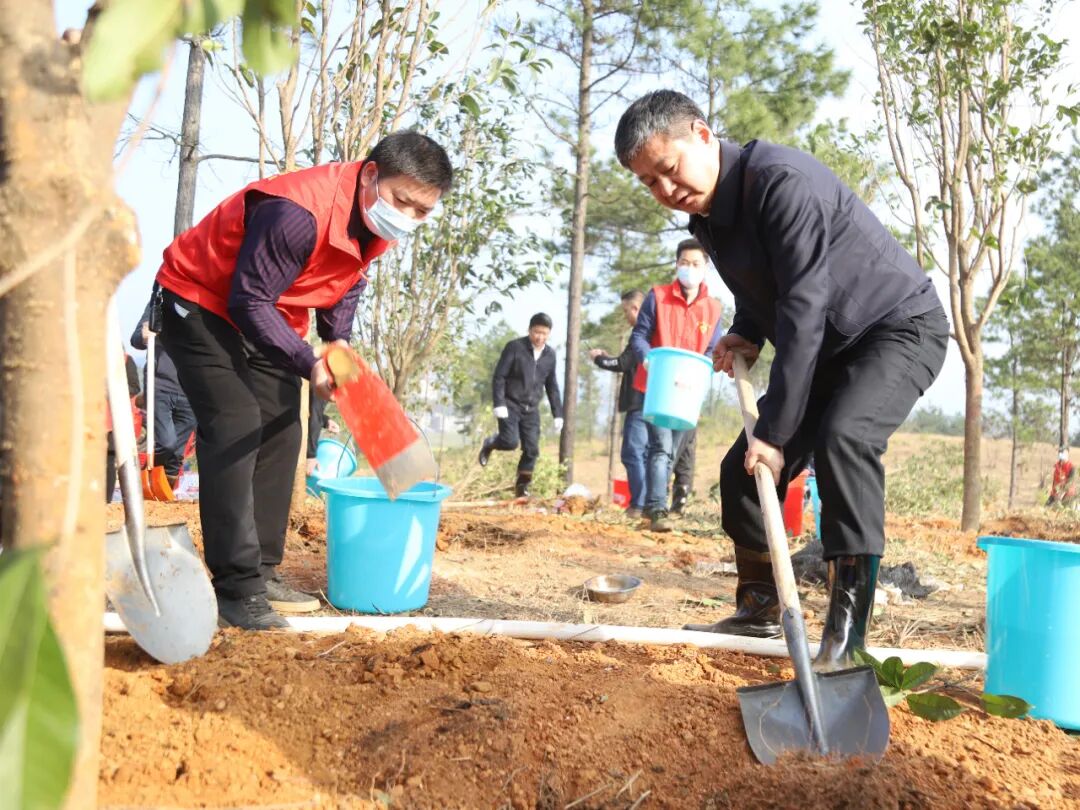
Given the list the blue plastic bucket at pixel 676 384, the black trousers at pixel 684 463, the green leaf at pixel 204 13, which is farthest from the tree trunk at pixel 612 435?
the green leaf at pixel 204 13

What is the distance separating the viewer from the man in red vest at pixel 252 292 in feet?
8.57

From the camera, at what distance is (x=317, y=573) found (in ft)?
12.7

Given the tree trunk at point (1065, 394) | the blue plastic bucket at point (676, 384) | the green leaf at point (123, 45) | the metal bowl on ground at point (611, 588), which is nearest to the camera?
the green leaf at point (123, 45)

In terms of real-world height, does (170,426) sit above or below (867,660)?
above

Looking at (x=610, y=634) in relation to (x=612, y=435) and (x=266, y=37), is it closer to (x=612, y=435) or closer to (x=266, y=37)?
(x=266, y=37)

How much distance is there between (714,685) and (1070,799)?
0.78 metres

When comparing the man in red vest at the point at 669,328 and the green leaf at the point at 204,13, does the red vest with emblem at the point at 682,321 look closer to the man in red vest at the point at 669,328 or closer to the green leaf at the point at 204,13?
the man in red vest at the point at 669,328

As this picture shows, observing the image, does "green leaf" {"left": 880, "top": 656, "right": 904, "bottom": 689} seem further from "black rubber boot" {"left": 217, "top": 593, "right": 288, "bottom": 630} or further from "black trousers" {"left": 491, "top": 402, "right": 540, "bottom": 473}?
"black trousers" {"left": 491, "top": 402, "right": 540, "bottom": 473}

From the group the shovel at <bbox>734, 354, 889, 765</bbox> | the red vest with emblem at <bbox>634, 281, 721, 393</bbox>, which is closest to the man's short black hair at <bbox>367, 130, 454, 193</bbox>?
the shovel at <bbox>734, 354, 889, 765</bbox>

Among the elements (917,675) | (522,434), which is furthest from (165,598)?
(522,434)

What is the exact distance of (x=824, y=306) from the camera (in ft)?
7.52

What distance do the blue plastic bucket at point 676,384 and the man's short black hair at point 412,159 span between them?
2750 millimetres

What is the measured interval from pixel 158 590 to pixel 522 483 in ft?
21.5

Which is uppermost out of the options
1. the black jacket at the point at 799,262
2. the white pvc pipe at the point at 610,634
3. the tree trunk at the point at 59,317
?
the black jacket at the point at 799,262
